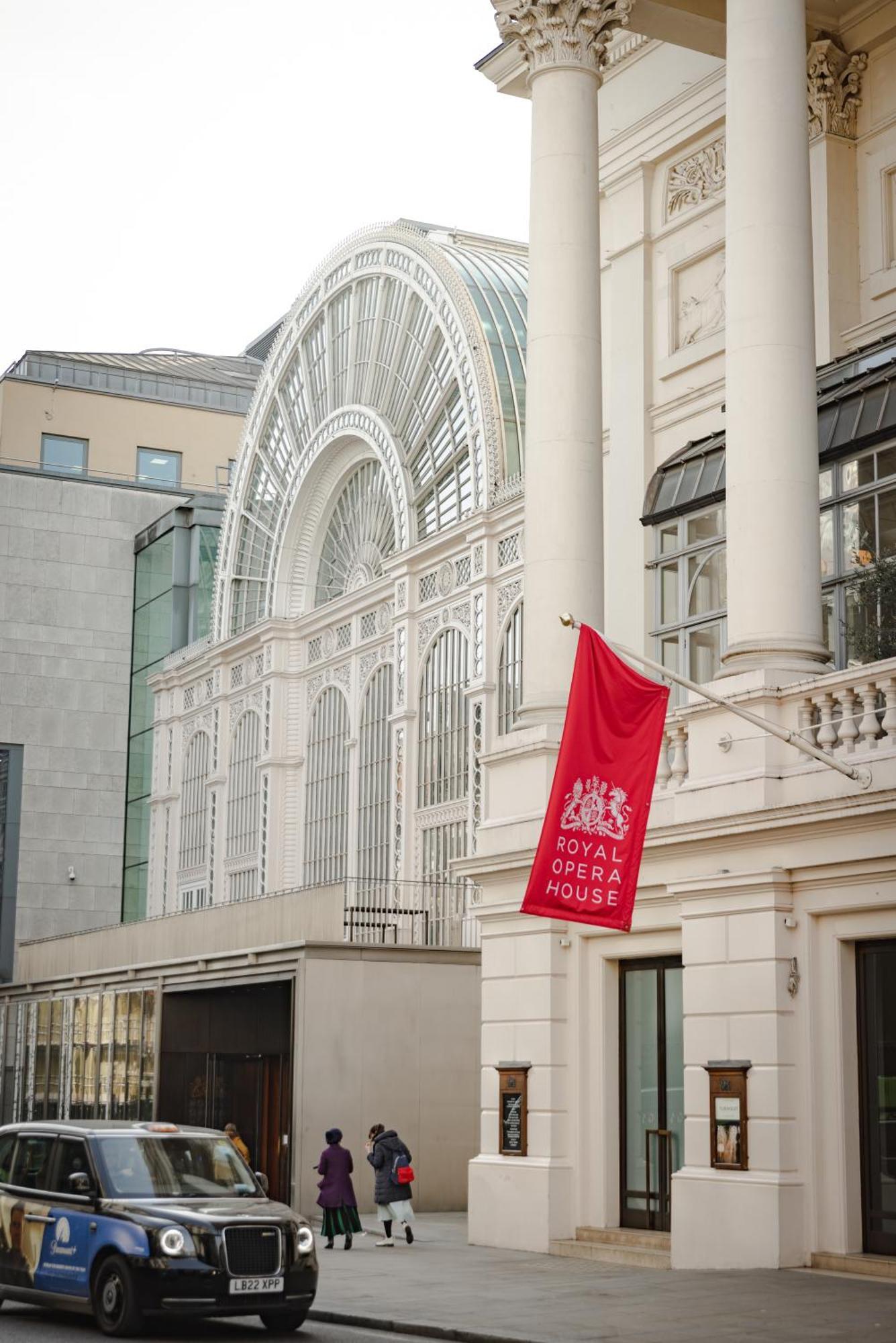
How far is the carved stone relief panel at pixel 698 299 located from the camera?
24.0 m

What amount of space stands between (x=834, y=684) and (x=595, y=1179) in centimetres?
641

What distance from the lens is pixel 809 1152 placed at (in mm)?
16500

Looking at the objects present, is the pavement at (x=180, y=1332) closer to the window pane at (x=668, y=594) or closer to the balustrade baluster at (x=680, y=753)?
the balustrade baluster at (x=680, y=753)

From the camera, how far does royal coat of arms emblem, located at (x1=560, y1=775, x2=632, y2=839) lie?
53.4ft

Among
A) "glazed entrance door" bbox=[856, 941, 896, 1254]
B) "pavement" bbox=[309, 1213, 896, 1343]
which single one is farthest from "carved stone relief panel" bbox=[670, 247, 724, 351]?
"pavement" bbox=[309, 1213, 896, 1343]

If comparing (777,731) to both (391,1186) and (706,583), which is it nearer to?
(706,583)

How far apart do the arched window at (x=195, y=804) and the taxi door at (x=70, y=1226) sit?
2979cm

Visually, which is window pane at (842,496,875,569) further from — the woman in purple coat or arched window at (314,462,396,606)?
arched window at (314,462,396,606)

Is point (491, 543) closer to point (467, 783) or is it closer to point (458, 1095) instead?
point (467, 783)

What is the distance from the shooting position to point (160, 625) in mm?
52438

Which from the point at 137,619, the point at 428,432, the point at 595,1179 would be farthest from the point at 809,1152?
the point at 137,619

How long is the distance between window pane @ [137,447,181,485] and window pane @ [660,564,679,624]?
36165 millimetres

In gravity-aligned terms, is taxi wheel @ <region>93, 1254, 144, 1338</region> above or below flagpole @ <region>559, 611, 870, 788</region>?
below

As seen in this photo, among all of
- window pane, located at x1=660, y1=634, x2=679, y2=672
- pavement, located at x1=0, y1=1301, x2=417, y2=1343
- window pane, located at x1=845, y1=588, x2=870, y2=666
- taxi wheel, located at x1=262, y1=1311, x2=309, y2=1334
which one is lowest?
pavement, located at x1=0, y1=1301, x2=417, y2=1343
